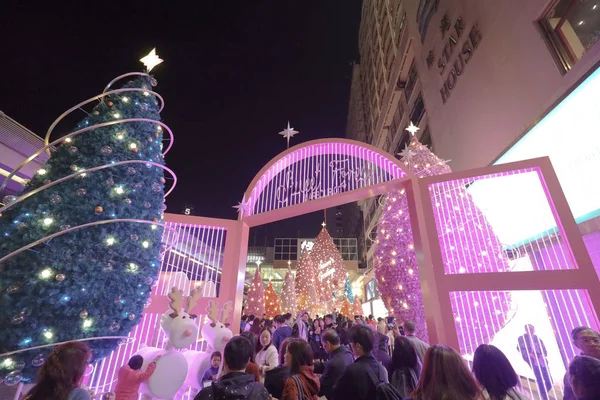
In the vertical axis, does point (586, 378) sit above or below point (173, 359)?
above

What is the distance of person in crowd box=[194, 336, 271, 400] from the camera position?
1697mm

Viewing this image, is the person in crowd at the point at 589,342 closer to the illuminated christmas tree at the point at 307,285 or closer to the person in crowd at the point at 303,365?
the person in crowd at the point at 303,365

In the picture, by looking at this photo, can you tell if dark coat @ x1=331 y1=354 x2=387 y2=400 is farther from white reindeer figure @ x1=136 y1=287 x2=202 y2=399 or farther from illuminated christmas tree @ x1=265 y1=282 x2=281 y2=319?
illuminated christmas tree @ x1=265 y1=282 x2=281 y2=319

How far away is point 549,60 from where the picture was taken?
6.55m

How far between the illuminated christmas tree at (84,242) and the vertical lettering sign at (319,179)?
124 inches

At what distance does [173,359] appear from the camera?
3.40 metres

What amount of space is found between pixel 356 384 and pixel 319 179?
492cm

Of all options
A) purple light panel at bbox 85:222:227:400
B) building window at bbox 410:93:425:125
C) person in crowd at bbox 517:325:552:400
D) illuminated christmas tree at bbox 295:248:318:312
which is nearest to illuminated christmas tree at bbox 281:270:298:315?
illuminated christmas tree at bbox 295:248:318:312

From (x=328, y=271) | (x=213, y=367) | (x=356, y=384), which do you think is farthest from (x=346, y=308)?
(x=356, y=384)

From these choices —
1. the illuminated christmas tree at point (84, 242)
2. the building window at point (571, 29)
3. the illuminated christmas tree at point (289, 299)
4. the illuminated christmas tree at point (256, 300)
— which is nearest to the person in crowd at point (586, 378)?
the illuminated christmas tree at point (84, 242)

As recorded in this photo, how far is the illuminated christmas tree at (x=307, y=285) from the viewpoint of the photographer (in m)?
16.2

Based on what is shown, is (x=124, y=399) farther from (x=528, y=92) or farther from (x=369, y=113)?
(x=369, y=113)

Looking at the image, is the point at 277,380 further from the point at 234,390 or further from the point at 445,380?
the point at 445,380

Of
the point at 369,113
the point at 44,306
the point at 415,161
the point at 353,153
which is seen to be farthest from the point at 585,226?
the point at 369,113
